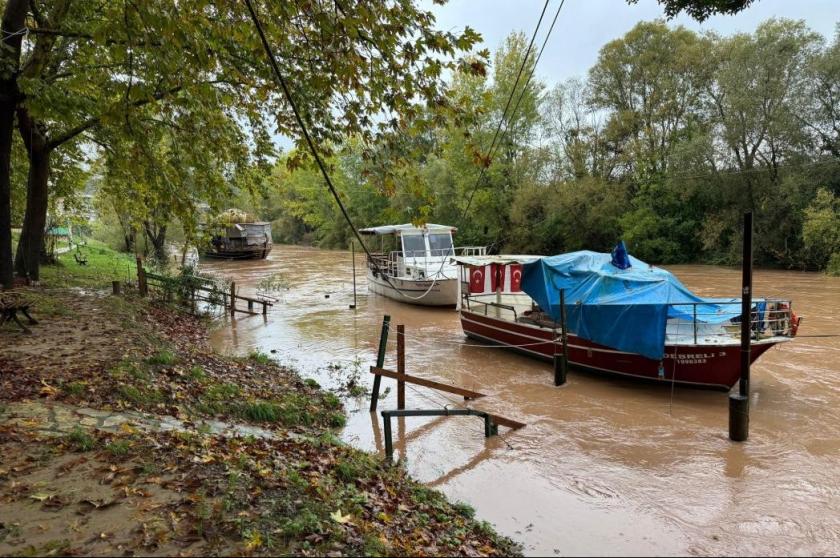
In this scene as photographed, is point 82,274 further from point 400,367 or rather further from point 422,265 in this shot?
point 400,367

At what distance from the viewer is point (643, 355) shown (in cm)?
1090

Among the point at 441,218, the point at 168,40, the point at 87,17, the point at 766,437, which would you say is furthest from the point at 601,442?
the point at 441,218

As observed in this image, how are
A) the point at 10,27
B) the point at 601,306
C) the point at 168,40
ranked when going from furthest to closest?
1. the point at 601,306
2. the point at 10,27
3. the point at 168,40

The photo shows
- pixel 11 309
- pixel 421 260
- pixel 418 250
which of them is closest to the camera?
pixel 11 309

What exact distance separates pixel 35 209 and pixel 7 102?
4.90 m

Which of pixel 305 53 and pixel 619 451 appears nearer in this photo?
pixel 305 53

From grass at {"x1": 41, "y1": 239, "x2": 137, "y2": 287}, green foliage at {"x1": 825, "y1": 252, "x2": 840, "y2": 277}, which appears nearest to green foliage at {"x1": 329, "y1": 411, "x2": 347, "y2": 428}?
grass at {"x1": 41, "y1": 239, "x2": 137, "y2": 287}

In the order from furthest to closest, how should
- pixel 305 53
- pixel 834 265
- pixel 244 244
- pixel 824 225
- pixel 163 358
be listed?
pixel 244 244 → pixel 834 265 → pixel 824 225 → pixel 163 358 → pixel 305 53

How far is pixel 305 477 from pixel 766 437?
777 centimetres

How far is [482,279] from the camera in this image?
15211mm

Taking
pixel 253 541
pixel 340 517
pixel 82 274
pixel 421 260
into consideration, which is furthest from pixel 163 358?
pixel 82 274

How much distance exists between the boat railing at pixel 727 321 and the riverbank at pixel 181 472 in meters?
7.24

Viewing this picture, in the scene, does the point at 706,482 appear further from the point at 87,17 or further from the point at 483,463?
the point at 87,17

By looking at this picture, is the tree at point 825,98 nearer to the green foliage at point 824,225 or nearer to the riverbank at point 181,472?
the green foliage at point 824,225
